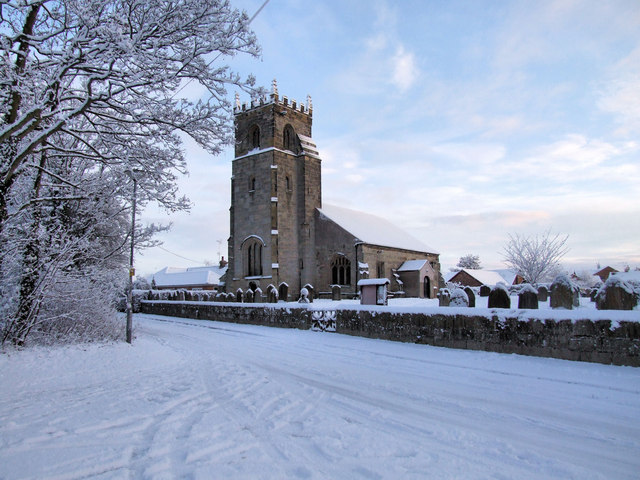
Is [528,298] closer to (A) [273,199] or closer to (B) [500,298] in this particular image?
(B) [500,298]

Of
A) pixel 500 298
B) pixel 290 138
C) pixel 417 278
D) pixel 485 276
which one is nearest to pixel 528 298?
pixel 500 298

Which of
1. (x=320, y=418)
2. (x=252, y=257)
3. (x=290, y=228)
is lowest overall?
(x=320, y=418)

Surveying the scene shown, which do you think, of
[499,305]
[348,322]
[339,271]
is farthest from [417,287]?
[499,305]

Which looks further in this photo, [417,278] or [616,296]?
[417,278]

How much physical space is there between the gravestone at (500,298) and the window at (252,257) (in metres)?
24.1

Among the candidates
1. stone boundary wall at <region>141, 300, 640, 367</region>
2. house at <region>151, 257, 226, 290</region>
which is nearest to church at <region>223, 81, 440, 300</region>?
stone boundary wall at <region>141, 300, 640, 367</region>

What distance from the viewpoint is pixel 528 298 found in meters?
9.48

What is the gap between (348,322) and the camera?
13.6m

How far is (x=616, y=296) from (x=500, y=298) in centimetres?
229

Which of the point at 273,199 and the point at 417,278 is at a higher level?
the point at 273,199

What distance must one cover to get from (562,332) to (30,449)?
27.9ft

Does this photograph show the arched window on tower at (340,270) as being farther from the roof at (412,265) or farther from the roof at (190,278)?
the roof at (190,278)

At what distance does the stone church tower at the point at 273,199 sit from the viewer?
32250 millimetres

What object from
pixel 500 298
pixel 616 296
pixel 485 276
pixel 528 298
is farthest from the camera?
pixel 485 276
